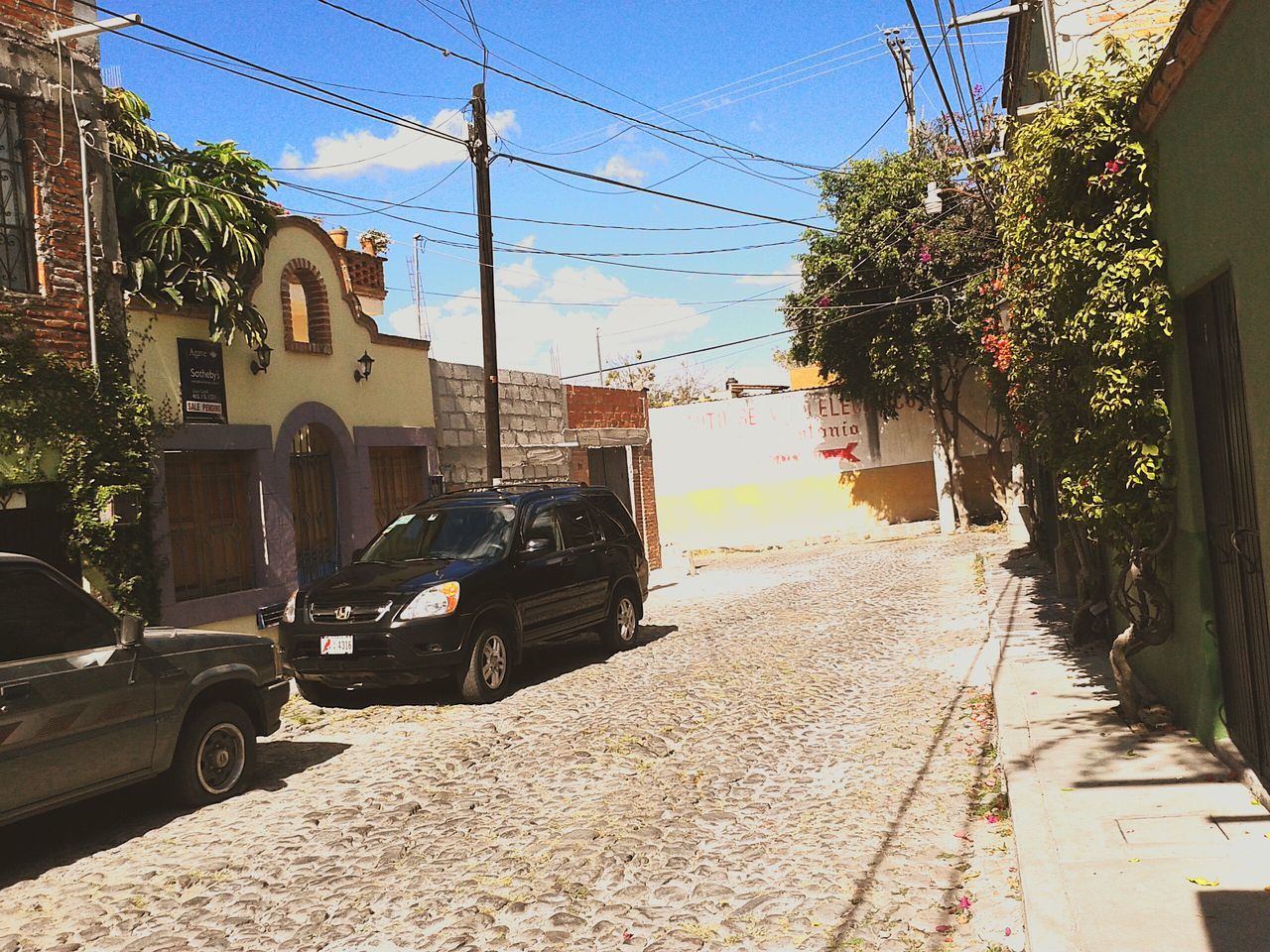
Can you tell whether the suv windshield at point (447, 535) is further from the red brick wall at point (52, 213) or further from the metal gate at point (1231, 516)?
the metal gate at point (1231, 516)

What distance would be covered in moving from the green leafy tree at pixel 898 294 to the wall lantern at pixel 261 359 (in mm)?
16278

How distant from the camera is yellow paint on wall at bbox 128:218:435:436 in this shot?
40.2 feet

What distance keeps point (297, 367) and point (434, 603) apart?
588cm

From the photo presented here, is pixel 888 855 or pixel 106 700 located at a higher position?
pixel 106 700

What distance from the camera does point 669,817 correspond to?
6316 mm

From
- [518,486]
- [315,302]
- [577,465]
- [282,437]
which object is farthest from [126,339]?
[577,465]

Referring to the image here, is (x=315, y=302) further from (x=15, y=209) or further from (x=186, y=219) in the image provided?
(x=15, y=209)

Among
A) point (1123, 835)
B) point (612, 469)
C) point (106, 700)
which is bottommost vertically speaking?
point (1123, 835)

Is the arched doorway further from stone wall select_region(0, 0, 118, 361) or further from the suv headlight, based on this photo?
the suv headlight

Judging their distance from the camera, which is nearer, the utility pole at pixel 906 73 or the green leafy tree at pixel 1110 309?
the green leafy tree at pixel 1110 309

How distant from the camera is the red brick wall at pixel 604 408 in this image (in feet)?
74.9

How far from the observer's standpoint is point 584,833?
6074mm

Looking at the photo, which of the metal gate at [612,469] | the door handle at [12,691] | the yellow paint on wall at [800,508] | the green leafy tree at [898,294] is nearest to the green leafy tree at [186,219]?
the door handle at [12,691]

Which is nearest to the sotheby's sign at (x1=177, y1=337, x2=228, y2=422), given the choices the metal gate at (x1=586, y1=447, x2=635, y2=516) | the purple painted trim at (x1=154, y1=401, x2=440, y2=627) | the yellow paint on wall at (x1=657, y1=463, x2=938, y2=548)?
the purple painted trim at (x1=154, y1=401, x2=440, y2=627)
